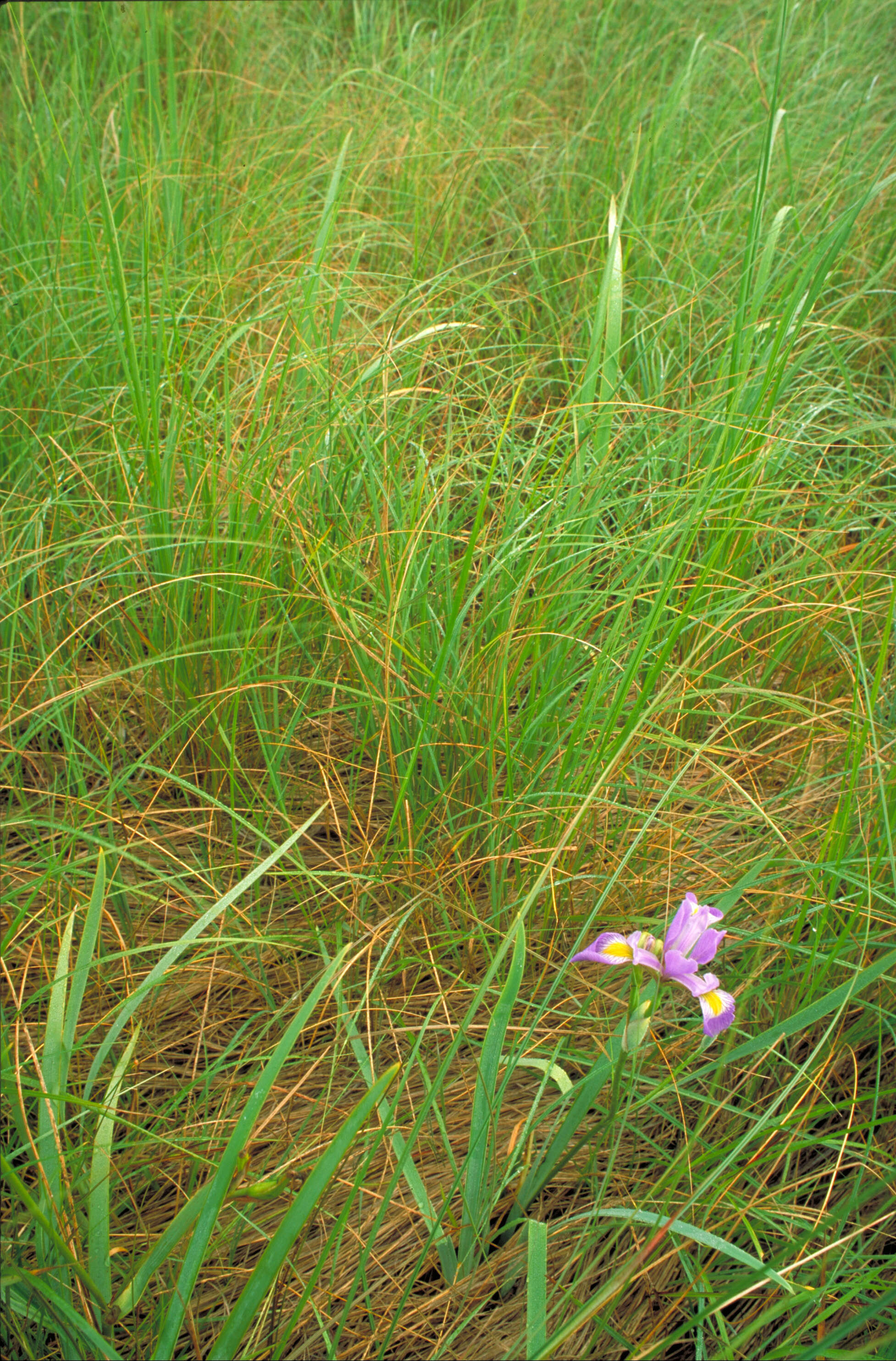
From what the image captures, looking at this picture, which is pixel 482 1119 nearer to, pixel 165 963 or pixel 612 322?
pixel 165 963

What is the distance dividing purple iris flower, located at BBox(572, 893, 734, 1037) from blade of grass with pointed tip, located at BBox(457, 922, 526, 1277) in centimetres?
9

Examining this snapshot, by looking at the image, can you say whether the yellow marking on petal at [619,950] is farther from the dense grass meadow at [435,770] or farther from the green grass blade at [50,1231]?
the green grass blade at [50,1231]

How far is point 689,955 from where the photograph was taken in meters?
0.79

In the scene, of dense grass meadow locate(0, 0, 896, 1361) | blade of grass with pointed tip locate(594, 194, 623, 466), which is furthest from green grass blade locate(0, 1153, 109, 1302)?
blade of grass with pointed tip locate(594, 194, 623, 466)

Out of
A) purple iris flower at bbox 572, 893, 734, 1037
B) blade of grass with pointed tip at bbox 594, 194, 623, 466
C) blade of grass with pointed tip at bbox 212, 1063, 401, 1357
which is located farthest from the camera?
blade of grass with pointed tip at bbox 594, 194, 623, 466

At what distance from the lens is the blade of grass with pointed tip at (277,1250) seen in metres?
0.67

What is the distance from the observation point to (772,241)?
5.02ft

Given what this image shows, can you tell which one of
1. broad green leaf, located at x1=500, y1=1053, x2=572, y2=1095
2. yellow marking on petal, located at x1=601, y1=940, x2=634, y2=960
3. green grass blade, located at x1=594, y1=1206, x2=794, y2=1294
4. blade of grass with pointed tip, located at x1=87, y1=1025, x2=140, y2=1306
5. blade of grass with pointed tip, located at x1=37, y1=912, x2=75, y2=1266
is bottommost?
green grass blade, located at x1=594, y1=1206, x2=794, y2=1294

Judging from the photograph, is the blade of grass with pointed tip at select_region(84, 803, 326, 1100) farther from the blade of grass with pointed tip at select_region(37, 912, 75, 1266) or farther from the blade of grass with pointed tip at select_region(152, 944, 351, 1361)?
the blade of grass with pointed tip at select_region(152, 944, 351, 1361)

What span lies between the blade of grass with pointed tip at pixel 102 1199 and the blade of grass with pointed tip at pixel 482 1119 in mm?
303

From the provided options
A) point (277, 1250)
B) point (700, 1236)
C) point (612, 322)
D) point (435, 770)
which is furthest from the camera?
point (612, 322)

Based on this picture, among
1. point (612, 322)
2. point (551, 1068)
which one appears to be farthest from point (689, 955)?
point (612, 322)

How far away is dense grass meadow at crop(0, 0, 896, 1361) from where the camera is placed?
0.82 m

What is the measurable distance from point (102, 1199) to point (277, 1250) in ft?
0.63
